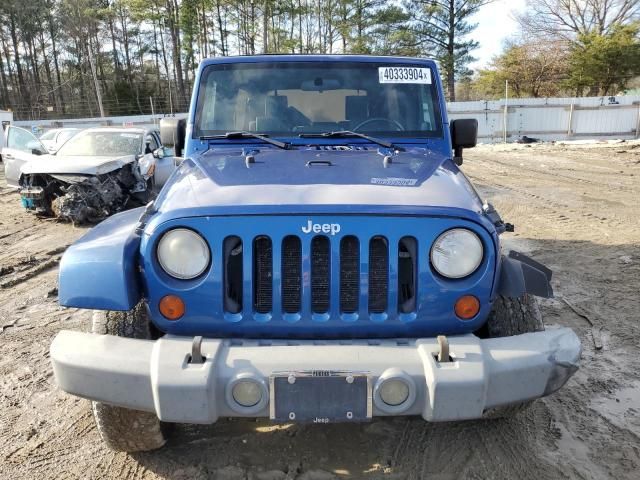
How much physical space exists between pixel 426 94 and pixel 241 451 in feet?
8.33

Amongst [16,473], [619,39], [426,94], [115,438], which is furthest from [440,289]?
[619,39]

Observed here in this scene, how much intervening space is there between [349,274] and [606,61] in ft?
124

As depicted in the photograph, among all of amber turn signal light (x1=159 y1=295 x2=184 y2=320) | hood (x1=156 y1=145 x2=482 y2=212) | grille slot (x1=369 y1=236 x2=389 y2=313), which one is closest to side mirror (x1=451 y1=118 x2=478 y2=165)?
hood (x1=156 y1=145 x2=482 y2=212)

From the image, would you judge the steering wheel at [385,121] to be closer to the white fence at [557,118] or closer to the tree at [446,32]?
the white fence at [557,118]

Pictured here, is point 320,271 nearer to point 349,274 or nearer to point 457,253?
point 349,274

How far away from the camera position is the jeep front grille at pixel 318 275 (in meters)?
2.18

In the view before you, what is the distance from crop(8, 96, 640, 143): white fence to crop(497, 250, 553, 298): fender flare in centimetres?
2202

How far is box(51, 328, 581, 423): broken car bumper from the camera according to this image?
1966mm

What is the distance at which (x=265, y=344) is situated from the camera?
2.17 metres

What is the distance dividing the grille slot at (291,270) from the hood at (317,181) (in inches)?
6.8

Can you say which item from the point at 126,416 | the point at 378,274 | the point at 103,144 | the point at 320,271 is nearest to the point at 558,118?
the point at 103,144

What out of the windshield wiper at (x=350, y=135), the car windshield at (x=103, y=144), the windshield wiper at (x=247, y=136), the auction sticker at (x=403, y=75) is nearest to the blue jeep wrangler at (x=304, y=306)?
the windshield wiper at (x=247, y=136)

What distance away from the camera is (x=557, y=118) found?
2327cm

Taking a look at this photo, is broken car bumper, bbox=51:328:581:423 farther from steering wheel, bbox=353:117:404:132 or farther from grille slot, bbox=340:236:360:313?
steering wheel, bbox=353:117:404:132
